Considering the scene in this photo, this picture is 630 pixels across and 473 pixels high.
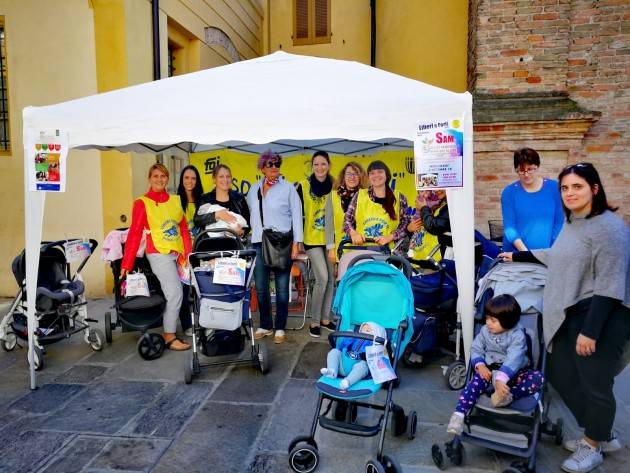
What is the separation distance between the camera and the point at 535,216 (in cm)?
377

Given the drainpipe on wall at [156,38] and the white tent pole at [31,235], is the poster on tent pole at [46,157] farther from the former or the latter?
the drainpipe on wall at [156,38]

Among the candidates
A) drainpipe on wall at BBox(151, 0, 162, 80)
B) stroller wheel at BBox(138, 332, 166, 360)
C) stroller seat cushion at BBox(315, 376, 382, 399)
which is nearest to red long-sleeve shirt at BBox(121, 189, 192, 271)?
stroller wheel at BBox(138, 332, 166, 360)

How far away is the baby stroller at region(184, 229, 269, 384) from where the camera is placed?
394 cm

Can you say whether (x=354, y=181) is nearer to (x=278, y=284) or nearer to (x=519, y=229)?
(x=278, y=284)

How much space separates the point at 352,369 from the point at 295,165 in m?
4.61

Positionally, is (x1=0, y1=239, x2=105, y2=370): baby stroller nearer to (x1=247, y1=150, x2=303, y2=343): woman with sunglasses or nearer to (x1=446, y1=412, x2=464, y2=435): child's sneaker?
(x1=247, y1=150, x2=303, y2=343): woman with sunglasses

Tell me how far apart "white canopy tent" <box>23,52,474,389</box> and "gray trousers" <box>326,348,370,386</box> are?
91 cm

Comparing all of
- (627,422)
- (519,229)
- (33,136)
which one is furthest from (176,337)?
(627,422)

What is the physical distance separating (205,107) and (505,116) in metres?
4.09

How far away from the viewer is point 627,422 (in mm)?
3424

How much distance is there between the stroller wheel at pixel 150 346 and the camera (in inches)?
180

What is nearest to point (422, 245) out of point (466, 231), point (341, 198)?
point (341, 198)

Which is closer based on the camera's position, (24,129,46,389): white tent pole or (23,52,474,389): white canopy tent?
(23,52,474,389): white canopy tent

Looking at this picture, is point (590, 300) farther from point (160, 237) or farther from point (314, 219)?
point (160, 237)
